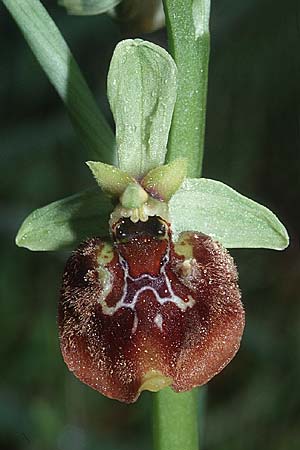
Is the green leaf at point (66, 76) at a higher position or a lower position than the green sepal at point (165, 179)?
higher

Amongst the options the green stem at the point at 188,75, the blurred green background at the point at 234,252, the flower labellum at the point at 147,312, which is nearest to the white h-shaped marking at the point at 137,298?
the flower labellum at the point at 147,312

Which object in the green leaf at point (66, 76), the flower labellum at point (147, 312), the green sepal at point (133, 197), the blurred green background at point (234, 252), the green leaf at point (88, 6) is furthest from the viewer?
the blurred green background at point (234, 252)

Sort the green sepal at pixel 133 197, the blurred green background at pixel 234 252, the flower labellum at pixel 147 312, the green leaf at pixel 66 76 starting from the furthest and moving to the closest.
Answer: the blurred green background at pixel 234 252 → the green leaf at pixel 66 76 → the green sepal at pixel 133 197 → the flower labellum at pixel 147 312

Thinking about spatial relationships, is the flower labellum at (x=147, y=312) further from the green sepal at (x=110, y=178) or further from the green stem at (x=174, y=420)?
the green stem at (x=174, y=420)

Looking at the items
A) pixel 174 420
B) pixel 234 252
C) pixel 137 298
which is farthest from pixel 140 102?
pixel 234 252

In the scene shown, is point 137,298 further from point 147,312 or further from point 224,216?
point 224,216

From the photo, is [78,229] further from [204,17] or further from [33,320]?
[33,320]

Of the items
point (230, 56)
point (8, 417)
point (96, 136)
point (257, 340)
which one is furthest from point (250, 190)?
point (96, 136)

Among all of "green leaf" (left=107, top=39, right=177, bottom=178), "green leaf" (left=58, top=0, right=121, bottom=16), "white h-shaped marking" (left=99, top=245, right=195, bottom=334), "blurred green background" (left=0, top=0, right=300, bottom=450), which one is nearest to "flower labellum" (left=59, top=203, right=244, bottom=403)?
"white h-shaped marking" (left=99, top=245, right=195, bottom=334)
